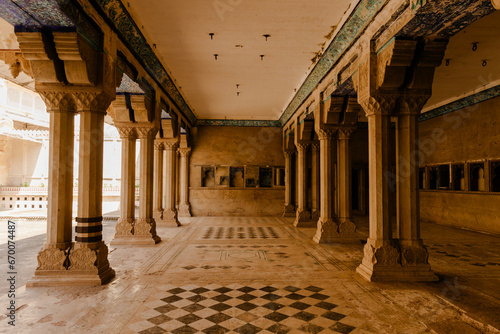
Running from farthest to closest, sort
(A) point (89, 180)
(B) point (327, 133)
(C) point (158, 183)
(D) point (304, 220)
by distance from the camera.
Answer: (D) point (304, 220)
(C) point (158, 183)
(B) point (327, 133)
(A) point (89, 180)

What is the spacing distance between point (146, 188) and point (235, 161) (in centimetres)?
697

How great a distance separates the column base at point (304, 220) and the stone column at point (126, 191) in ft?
18.3

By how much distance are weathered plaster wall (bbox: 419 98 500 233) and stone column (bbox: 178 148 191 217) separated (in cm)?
973

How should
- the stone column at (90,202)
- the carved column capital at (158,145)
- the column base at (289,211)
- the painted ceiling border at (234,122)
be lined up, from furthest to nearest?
the painted ceiling border at (234,122) < the column base at (289,211) < the carved column capital at (158,145) < the stone column at (90,202)

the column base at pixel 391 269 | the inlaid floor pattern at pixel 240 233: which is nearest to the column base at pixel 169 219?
the inlaid floor pattern at pixel 240 233

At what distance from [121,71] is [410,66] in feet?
15.8

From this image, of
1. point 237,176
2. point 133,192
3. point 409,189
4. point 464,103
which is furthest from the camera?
point 237,176

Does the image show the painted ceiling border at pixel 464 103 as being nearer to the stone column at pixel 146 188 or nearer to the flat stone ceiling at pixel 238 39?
the flat stone ceiling at pixel 238 39

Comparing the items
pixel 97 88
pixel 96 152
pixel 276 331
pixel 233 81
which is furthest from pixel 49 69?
pixel 233 81

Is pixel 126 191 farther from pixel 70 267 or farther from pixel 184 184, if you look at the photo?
pixel 184 184

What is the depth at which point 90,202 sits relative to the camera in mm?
4879

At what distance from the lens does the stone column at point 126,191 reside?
755 cm

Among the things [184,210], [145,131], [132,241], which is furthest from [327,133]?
[184,210]

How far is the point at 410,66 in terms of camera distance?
4863 millimetres
